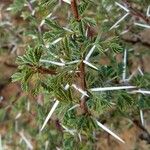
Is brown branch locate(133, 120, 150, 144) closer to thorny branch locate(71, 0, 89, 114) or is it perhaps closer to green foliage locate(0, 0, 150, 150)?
green foliage locate(0, 0, 150, 150)

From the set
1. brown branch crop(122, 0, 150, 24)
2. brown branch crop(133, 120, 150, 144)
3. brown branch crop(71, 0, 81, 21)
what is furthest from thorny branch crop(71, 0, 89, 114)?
brown branch crop(133, 120, 150, 144)

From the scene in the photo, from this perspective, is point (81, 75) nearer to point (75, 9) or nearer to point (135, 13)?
point (75, 9)

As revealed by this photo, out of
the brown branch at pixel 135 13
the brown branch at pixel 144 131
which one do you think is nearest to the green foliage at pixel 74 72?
the brown branch at pixel 135 13

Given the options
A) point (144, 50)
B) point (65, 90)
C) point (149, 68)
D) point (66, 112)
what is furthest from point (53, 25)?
point (149, 68)

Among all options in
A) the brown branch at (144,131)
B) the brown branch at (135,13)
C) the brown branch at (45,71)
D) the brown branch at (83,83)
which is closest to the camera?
the brown branch at (45,71)

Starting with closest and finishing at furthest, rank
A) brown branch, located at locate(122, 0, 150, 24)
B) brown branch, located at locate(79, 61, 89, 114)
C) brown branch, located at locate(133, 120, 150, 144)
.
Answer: brown branch, located at locate(79, 61, 89, 114)
brown branch, located at locate(122, 0, 150, 24)
brown branch, located at locate(133, 120, 150, 144)

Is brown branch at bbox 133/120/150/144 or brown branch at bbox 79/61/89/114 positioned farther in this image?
brown branch at bbox 133/120/150/144

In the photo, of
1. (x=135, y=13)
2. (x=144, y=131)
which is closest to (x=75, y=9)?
(x=135, y=13)

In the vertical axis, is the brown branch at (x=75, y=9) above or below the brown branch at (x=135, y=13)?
above

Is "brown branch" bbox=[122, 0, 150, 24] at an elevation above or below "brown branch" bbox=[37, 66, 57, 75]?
below

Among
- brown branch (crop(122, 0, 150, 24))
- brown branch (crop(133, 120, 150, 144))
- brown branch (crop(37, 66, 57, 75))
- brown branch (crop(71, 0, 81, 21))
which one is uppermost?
brown branch (crop(71, 0, 81, 21))

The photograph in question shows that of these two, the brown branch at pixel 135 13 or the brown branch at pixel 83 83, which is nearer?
the brown branch at pixel 83 83

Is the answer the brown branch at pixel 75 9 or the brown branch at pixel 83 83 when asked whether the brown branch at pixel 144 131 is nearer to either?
the brown branch at pixel 83 83
